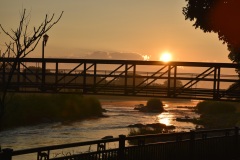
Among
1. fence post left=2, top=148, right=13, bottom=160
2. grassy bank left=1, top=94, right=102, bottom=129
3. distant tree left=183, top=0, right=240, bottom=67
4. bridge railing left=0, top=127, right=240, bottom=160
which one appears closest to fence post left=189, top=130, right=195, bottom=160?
bridge railing left=0, top=127, right=240, bottom=160

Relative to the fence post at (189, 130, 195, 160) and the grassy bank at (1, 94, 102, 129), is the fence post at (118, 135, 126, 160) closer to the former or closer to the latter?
the fence post at (189, 130, 195, 160)

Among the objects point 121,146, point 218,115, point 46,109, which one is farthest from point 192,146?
point 218,115

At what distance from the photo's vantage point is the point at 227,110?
88.6m

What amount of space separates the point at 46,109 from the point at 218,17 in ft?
172

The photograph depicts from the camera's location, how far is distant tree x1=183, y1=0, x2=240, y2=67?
67.7 ft

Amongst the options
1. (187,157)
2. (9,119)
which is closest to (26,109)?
(9,119)

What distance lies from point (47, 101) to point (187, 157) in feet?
194

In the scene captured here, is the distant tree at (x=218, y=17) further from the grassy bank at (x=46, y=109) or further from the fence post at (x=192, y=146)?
the grassy bank at (x=46, y=109)

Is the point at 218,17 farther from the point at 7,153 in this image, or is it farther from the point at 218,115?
the point at 218,115

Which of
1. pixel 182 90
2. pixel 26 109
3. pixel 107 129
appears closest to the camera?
pixel 182 90

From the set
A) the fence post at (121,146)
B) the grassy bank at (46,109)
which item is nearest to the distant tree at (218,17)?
the fence post at (121,146)

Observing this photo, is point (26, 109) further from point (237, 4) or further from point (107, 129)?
point (237, 4)

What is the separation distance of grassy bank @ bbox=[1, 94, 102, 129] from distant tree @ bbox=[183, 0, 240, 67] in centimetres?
3843

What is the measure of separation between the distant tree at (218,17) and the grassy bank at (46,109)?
126 feet
